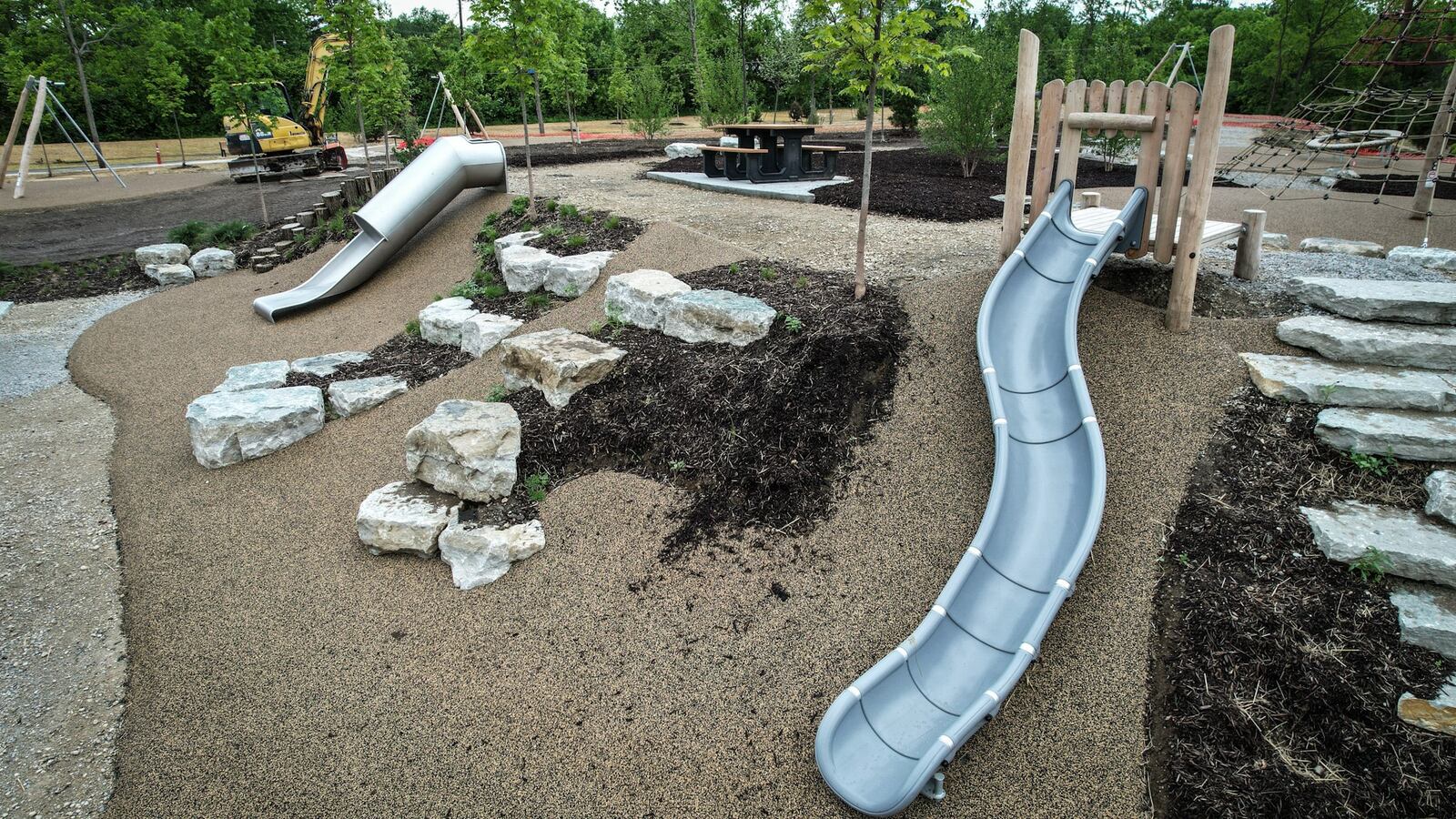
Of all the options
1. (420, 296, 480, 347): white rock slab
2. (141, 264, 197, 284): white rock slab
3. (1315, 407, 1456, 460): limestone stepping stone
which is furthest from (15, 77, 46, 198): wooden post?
(1315, 407, 1456, 460): limestone stepping stone

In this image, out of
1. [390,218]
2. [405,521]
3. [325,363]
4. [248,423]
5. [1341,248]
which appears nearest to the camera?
[405,521]

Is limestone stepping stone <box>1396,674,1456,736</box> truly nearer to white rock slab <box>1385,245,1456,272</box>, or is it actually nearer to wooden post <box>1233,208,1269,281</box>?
wooden post <box>1233,208,1269,281</box>

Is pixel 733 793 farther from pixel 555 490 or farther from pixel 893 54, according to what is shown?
pixel 893 54

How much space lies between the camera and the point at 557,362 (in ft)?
18.1

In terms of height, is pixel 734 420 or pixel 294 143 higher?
pixel 294 143

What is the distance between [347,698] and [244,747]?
1.44 feet

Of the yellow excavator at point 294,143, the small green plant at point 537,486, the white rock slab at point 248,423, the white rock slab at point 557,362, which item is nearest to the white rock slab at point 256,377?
the white rock slab at point 248,423

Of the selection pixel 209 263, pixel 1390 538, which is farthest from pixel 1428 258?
pixel 209 263

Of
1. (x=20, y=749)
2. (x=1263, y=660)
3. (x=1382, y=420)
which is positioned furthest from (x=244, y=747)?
(x=1382, y=420)

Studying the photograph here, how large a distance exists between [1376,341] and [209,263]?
1386 centimetres

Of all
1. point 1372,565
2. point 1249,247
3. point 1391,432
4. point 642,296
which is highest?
point 1249,247

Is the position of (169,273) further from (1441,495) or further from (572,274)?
(1441,495)

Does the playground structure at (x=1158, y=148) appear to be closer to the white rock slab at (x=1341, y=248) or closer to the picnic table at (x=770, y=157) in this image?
the white rock slab at (x=1341, y=248)

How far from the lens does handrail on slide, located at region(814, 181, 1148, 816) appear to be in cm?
312
